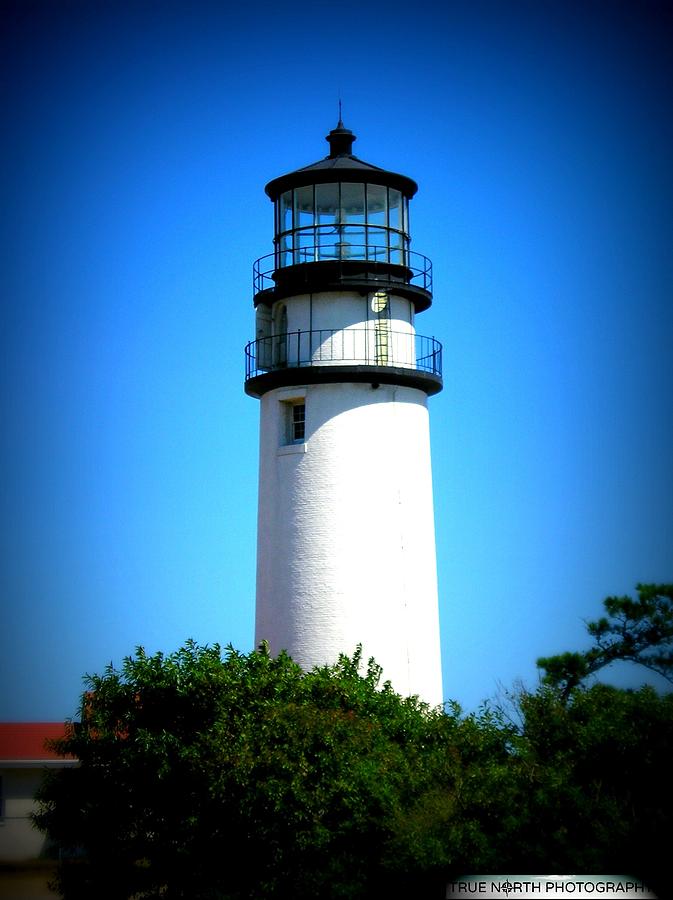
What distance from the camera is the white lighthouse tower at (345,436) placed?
111ft

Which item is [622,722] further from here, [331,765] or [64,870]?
[64,870]

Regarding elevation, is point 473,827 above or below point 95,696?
below

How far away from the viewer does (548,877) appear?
22750 millimetres

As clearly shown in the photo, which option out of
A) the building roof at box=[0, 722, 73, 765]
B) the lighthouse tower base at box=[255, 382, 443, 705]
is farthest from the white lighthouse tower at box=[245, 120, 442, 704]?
the building roof at box=[0, 722, 73, 765]

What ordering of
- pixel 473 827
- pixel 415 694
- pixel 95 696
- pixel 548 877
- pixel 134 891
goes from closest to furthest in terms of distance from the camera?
pixel 548 877
pixel 473 827
pixel 134 891
pixel 95 696
pixel 415 694

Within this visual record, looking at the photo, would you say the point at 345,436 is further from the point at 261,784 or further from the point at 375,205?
the point at 261,784

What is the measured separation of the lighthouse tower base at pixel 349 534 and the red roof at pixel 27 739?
496 inches

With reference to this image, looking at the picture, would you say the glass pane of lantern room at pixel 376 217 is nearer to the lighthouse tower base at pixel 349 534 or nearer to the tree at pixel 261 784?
the lighthouse tower base at pixel 349 534

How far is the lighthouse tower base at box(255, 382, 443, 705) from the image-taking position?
33.8 m

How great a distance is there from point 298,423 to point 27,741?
54.3 ft

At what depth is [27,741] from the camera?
46.7m

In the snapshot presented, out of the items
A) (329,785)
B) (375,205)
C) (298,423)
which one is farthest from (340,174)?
(329,785)

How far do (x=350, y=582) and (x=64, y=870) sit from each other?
839 centimetres

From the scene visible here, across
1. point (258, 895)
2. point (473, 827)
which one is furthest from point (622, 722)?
point (258, 895)
